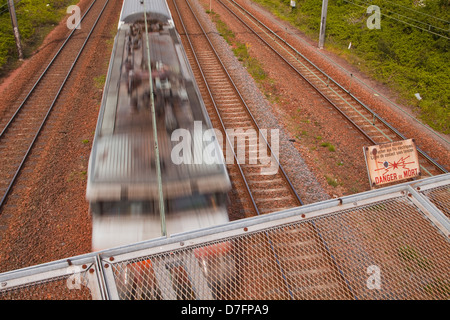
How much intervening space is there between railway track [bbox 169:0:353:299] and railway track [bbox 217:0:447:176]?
3644mm

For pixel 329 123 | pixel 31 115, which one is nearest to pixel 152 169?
pixel 329 123

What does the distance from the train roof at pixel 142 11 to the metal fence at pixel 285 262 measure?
13905mm

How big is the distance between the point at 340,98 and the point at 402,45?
7.38m

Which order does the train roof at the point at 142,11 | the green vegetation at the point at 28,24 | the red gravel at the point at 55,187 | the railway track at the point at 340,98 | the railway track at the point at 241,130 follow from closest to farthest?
the red gravel at the point at 55,187
the railway track at the point at 241,130
the railway track at the point at 340,98
the train roof at the point at 142,11
the green vegetation at the point at 28,24

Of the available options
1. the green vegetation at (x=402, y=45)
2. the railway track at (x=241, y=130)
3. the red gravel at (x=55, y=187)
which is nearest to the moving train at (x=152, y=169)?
the red gravel at (x=55, y=187)

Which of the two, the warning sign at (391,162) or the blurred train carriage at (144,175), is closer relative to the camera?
the blurred train carriage at (144,175)

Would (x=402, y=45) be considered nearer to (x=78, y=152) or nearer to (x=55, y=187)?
(x=78, y=152)

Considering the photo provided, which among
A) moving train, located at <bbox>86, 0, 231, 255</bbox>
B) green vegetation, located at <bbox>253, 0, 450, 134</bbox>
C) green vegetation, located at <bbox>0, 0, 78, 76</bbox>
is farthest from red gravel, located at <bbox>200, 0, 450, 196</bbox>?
green vegetation, located at <bbox>0, 0, 78, 76</bbox>

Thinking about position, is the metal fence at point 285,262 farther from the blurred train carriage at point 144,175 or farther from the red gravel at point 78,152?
the red gravel at point 78,152

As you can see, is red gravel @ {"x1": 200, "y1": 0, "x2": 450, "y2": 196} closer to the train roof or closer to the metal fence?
the train roof

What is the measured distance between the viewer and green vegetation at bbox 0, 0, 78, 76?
19672 mm

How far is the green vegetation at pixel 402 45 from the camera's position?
15766 mm
